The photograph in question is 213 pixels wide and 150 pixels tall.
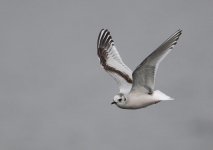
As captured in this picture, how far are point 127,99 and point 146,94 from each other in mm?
219

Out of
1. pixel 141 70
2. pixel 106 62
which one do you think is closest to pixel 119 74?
pixel 106 62

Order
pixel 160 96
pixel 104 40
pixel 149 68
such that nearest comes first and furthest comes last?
1. pixel 149 68
2. pixel 160 96
3. pixel 104 40

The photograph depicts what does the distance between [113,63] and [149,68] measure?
1.47m

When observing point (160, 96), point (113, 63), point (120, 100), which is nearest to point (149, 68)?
point (160, 96)

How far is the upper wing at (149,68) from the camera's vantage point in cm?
693

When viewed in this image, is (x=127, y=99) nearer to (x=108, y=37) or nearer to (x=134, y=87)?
(x=134, y=87)

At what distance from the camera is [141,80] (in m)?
7.19

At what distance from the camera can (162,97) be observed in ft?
24.1

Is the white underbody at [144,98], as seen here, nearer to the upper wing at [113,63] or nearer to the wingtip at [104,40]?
the upper wing at [113,63]

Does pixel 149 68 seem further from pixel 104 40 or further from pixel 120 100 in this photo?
pixel 104 40

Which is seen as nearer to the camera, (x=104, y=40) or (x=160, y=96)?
(x=160, y=96)

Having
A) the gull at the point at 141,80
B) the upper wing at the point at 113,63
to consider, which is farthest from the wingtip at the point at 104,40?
the gull at the point at 141,80

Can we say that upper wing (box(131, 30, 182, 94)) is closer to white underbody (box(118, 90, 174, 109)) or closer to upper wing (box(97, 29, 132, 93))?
white underbody (box(118, 90, 174, 109))

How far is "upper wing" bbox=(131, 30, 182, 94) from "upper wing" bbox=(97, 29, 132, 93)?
0.43 m
